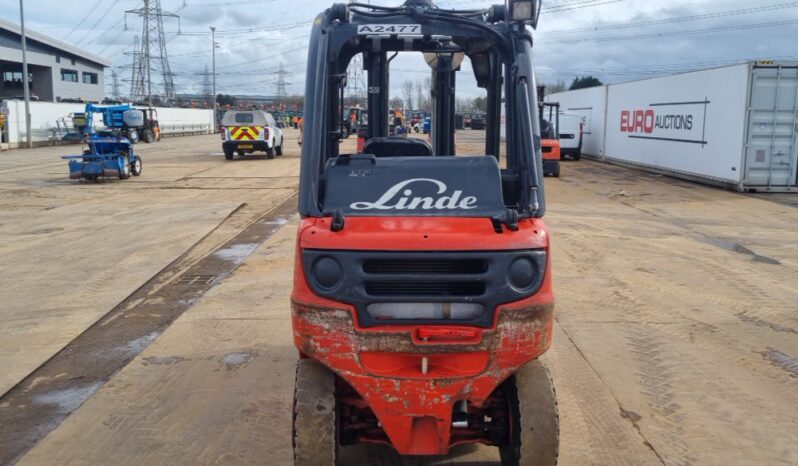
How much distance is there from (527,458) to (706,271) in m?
6.91

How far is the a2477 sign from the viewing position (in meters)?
20.2

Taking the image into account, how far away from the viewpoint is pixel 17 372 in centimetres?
590

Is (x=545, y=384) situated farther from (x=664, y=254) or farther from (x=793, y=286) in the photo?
(x=664, y=254)

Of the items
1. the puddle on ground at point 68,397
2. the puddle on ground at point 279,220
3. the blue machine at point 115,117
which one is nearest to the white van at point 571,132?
the blue machine at point 115,117

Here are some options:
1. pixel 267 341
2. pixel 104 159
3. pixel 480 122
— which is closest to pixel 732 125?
pixel 480 122

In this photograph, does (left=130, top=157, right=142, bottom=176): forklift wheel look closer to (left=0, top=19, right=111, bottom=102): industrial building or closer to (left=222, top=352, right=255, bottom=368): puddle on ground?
(left=222, top=352, right=255, bottom=368): puddle on ground

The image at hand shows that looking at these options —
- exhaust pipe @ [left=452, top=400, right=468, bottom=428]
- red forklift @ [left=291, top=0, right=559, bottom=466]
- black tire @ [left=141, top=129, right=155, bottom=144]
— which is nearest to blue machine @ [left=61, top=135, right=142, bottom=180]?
red forklift @ [left=291, top=0, right=559, bottom=466]

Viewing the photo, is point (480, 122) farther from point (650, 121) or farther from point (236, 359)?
point (650, 121)

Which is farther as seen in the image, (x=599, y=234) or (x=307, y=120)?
(x=599, y=234)

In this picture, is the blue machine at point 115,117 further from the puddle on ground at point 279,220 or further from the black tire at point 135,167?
the puddle on ground at point 279,220

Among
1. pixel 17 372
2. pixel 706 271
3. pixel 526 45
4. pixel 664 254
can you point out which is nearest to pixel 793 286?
pixel 706 271

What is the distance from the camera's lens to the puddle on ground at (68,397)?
525 cm

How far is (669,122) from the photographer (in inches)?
887

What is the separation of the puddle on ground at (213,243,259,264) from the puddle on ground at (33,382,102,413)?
4.65 metres
